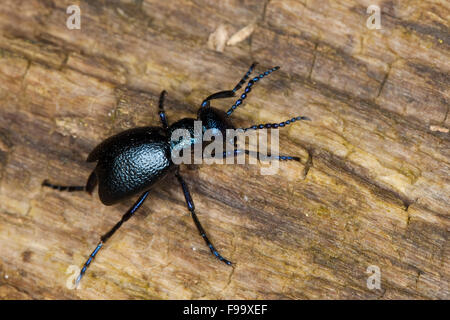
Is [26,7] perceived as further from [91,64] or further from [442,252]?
[442,252]

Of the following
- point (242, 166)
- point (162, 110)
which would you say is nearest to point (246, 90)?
point (242, 166)

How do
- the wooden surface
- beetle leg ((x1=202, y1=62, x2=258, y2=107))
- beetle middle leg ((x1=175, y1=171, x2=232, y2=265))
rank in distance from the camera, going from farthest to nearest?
beetle leg ((x1=202, y1=62, x2=258, y2=107)), beetle middle leg ((x1=175, y1=171, x2=232, y2=265)), the wooden surface

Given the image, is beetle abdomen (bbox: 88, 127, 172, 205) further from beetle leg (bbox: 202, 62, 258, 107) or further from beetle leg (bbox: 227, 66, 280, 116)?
beetle leg (bbox: 227, 66, 280, 116)

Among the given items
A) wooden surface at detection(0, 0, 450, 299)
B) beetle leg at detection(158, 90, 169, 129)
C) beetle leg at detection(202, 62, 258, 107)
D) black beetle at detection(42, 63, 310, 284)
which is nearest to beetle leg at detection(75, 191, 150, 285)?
black beetle at detection(42, 63, 310, 284)

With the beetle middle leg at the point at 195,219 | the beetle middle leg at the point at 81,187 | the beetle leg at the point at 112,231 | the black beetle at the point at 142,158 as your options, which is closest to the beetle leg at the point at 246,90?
the black beetle at the point at 142,158

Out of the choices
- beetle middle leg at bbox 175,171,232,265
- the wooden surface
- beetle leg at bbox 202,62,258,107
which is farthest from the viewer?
beetle leg at bbox 202,62,258,107

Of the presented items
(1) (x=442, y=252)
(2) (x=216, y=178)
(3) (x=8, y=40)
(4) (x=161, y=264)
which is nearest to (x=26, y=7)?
(3) (x=8, y=40)

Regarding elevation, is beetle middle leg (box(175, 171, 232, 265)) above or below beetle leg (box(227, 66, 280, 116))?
below

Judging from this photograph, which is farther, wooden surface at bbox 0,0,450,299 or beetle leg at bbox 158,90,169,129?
beetle leg at bbox 158,90,169,129
